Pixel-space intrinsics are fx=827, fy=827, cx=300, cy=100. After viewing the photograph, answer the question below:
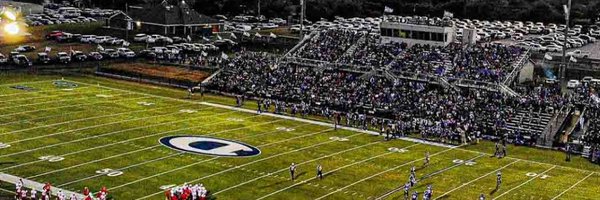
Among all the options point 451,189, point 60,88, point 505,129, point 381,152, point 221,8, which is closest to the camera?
point 451,189

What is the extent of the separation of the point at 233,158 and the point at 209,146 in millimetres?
3182

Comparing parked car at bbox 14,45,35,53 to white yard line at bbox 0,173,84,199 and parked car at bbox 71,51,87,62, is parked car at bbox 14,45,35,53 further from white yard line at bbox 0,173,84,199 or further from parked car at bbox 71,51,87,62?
white yard line at bbox 0,173,84,199

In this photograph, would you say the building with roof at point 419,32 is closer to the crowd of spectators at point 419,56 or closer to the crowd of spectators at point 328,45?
the crowd of spectators at point 419,56

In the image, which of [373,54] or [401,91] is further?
[373,54]

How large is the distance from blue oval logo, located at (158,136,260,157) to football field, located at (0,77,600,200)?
58 millimetres

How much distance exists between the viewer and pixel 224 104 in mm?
61969

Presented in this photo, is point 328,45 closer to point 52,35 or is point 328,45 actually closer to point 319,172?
point 52,35

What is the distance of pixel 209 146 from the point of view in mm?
46906

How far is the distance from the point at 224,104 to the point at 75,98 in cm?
1084

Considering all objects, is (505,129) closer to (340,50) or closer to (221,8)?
(340,50)

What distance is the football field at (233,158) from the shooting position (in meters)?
38.7

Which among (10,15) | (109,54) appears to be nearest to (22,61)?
(109,54)

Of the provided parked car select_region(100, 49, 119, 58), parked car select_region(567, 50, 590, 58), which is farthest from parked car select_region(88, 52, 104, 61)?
parked car select_region(567, 50, 590, 58)

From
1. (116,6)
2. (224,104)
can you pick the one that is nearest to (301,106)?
(224,104)
